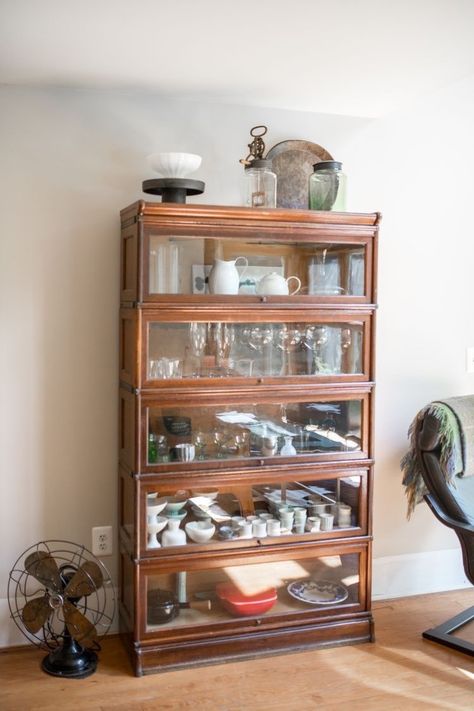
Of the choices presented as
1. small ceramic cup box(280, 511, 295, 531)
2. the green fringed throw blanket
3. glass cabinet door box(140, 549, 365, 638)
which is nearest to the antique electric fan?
glass cabinet door box(140, 549, 365, 638)

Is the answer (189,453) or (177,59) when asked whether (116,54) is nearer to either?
(177,59)

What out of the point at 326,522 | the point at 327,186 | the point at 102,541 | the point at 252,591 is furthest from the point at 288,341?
the point at 102,541

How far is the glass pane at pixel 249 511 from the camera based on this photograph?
3.05m

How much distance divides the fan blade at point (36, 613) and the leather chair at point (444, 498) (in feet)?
4.99

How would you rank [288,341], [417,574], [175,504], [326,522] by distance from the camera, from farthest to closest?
1. [417,574]
2. [326,522]
3. [288,341]
4. [175,504]

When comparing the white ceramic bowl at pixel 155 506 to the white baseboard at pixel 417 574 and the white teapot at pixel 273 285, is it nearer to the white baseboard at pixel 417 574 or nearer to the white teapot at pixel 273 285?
the white teapot at pixel 273 285

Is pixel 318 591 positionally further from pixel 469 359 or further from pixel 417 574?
pixel 469 359

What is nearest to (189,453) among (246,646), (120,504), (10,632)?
(120,504)

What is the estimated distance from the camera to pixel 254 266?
10.2 feet

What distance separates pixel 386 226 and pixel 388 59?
852 millimetres

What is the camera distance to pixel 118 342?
3.26 meters

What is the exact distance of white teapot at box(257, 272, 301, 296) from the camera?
311 cm

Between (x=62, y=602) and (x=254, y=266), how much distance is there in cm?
142

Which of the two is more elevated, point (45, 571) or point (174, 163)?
point (174, 163)
